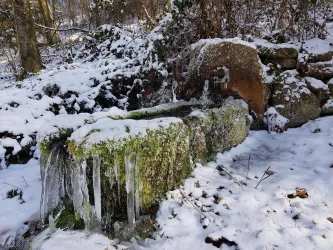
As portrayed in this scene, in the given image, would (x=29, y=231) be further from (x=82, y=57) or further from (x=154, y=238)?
(x=82, y=57)

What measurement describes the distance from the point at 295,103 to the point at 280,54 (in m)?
0.89

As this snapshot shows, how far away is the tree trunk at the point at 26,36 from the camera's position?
670cm

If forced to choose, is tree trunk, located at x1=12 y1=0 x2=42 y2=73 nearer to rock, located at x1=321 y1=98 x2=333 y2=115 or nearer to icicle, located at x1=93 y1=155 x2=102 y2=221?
icicle, located at x1=93 y1=155 x2=102 y2=221

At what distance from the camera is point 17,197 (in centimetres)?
334

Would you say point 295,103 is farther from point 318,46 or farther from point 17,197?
point 17,197

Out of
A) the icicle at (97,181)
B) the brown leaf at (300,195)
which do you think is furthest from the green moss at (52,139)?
the brown leaf at (300,195)

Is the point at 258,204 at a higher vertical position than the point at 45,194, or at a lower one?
lower

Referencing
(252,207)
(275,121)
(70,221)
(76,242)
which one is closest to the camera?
(76,242)

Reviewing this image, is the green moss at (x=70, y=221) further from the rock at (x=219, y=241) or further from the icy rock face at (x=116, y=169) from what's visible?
the rock at (x=219, y=241)

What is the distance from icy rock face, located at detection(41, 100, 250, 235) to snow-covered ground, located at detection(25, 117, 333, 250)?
0.60 ft

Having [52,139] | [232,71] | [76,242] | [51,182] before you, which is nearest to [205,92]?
[232,71]

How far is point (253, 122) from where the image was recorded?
4449 mm

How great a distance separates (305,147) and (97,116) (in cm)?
269

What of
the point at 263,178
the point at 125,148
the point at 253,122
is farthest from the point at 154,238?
the point at 253,122
